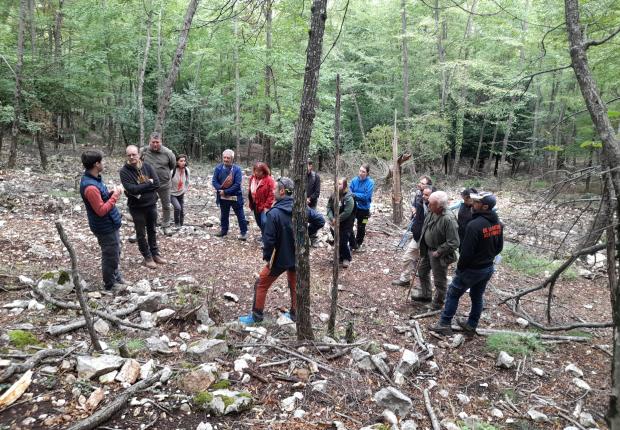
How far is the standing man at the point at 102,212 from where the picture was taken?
16.5ft

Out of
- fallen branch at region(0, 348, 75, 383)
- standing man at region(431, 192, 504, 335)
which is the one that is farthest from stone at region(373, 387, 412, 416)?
fallen branch at region(0, 348, 75, 383)

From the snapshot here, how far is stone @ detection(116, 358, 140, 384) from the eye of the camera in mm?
3350

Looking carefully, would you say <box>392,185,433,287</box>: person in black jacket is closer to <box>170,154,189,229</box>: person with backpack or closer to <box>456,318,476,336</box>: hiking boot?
<box>456,318,476,336</box>: hiking boot

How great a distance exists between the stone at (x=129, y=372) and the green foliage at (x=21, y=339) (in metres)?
1.18

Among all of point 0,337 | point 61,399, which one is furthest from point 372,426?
point 0,337

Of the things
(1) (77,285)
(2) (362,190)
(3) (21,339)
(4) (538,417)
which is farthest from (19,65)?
(4) (538,417)

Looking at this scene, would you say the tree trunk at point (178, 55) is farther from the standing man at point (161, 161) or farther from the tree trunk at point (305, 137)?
the tree trunk at point (305, 137)

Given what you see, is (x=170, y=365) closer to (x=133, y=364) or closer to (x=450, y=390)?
(x=133, y=364)

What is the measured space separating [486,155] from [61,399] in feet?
97.3

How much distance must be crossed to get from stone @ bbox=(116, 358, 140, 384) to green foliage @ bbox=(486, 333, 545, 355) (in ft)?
14.5

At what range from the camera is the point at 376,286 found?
7.25 meters

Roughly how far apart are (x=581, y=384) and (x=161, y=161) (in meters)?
7.85

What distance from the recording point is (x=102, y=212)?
201 inches

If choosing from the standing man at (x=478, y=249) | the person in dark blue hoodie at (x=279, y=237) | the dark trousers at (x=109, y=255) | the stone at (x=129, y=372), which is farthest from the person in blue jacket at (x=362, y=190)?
the stone at (x=129, y=372)
